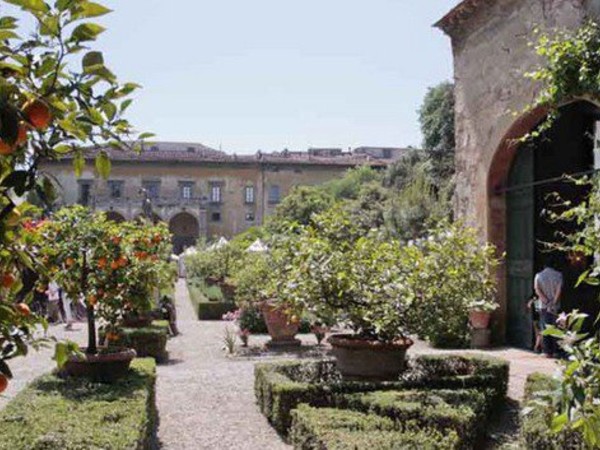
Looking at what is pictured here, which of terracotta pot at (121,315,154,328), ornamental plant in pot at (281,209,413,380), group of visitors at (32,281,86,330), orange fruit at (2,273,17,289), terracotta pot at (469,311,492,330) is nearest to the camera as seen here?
orange fruit at (2,273,17,289)

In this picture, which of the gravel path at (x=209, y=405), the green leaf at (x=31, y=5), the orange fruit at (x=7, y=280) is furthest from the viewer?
the gravel path at (x=209, y=405)

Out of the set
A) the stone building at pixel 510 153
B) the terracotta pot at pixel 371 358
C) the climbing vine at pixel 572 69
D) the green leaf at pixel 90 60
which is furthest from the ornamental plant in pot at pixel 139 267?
the green leaf at pixel 90 60

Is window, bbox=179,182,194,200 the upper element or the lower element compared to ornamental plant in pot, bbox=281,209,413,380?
upper

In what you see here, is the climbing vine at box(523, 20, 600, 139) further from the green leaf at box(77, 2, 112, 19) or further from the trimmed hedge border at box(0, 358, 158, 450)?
the green leaf at box(77, 2, 112, 19)

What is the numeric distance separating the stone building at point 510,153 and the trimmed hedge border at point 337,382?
3.56 meters

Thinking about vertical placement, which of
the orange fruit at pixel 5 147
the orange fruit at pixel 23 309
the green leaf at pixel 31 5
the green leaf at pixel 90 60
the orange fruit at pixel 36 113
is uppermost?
the green leaf at pixel 31 5

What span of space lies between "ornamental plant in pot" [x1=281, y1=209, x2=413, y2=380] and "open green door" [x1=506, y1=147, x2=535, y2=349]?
184 inches

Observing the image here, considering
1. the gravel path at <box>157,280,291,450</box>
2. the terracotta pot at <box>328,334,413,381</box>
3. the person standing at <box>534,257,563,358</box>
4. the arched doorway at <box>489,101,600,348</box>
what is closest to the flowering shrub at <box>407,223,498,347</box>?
the terracotta pot at <box>328,334,413,381</box>

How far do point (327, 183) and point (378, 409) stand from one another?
48761mm

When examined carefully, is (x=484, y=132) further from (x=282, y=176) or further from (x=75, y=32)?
(x=282, y=176)

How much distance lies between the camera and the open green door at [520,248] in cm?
1155

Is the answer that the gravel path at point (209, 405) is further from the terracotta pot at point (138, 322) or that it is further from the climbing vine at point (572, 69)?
the climbing vine at point (572, 69)

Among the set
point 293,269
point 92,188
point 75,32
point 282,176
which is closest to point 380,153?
point 282,176

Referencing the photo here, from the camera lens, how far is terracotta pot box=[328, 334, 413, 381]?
716 cm
